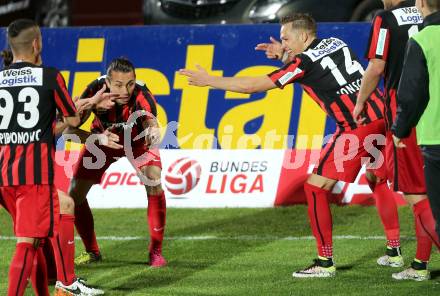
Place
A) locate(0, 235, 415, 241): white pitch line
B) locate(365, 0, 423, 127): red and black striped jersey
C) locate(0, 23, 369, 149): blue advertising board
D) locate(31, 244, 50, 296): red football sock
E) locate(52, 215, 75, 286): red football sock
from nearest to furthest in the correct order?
locate(31, 244, 50, 296): red football sock → locate(52, 215, 75, 286): red football sock → locate(365, 0, 423, 127): red and black striped jersey → locate(0, 235, 415, 241): white pitch line → locate(0, 23, 369, 149): blue advertising board

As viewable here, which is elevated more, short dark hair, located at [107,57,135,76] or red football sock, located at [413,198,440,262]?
short dark hair, located at [107,57,135,76]

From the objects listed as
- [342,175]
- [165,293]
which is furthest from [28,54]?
[342,175]

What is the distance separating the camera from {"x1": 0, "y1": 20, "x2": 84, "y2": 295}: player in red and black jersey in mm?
7152

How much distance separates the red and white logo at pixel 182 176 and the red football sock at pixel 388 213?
2.99 meters

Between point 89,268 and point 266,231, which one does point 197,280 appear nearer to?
point 89,268

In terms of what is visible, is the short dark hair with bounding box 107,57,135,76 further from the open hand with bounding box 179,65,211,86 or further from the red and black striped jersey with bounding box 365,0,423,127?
the red and black striped jersey with bounding box 365,0,423,127

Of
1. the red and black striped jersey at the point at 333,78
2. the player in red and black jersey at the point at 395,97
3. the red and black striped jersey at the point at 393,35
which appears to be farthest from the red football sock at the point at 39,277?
the red and black striped jersey at the point at 393,35

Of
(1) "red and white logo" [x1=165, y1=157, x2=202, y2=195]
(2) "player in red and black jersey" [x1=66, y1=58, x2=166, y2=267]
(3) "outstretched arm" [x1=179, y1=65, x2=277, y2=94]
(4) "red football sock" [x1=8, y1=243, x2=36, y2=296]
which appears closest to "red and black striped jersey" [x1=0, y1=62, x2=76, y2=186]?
(4) "red football sock" [x1=8, y1=243, x2=36, y2=296]

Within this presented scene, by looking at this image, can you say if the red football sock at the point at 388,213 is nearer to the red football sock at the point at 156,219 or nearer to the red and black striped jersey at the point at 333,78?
the red and black striped jersey at the point at 333,78

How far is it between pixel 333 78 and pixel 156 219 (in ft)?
6.30

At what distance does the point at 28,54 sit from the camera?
7215 mm

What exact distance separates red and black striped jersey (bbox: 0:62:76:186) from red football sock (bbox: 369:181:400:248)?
3058mm

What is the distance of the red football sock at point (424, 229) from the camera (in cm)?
805

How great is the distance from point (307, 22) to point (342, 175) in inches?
48.0
